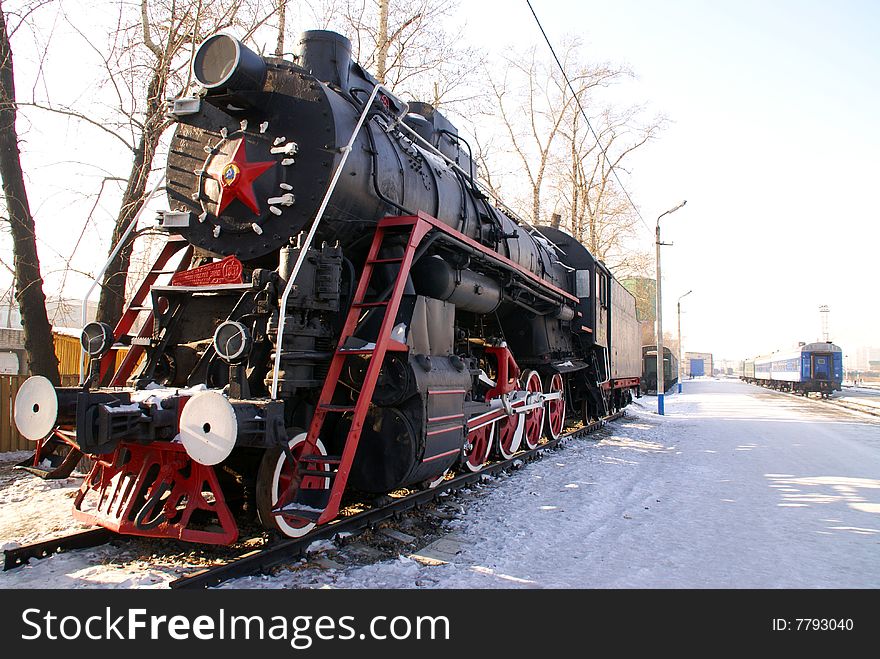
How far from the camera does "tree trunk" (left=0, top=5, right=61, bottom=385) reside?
31.0 ft

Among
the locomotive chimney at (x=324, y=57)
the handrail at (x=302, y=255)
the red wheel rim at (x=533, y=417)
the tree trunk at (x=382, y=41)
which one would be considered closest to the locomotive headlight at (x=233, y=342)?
the handrail at (x=302, y=255)

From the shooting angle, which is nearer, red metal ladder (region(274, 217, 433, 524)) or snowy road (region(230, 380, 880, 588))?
snowy road (region(230, 380, 880, 588))

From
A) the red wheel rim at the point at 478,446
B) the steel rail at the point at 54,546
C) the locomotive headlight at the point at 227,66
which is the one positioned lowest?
the steel rail at the point at 54,546

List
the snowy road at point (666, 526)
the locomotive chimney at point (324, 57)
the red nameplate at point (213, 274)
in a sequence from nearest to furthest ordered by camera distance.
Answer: the snowy road at point (666, 526)
the red nameplate at point (213, 274)
the locomotive chimney at point (324, 57)

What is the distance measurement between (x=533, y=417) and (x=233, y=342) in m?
6.33

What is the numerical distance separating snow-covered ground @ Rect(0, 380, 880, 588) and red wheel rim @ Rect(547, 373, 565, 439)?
0.82m

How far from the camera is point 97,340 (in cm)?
502

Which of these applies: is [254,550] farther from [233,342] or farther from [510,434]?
[510,434]

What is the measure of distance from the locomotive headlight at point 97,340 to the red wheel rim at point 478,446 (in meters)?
4.04

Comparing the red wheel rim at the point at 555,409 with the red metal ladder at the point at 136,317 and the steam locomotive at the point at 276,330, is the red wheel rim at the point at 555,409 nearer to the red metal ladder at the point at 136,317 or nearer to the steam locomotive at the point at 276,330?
the steam locomotive at the point at 276,330

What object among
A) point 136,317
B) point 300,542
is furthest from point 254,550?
point 136,317

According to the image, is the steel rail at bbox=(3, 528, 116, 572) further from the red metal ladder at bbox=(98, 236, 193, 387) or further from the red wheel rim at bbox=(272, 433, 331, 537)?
the red wheel rim at bbox=(272, 433, 331, 537)

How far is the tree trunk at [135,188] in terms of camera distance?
1001cm

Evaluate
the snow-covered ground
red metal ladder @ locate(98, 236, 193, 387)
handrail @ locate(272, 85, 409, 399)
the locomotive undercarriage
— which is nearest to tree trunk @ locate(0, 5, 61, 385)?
the snow-covered ground
